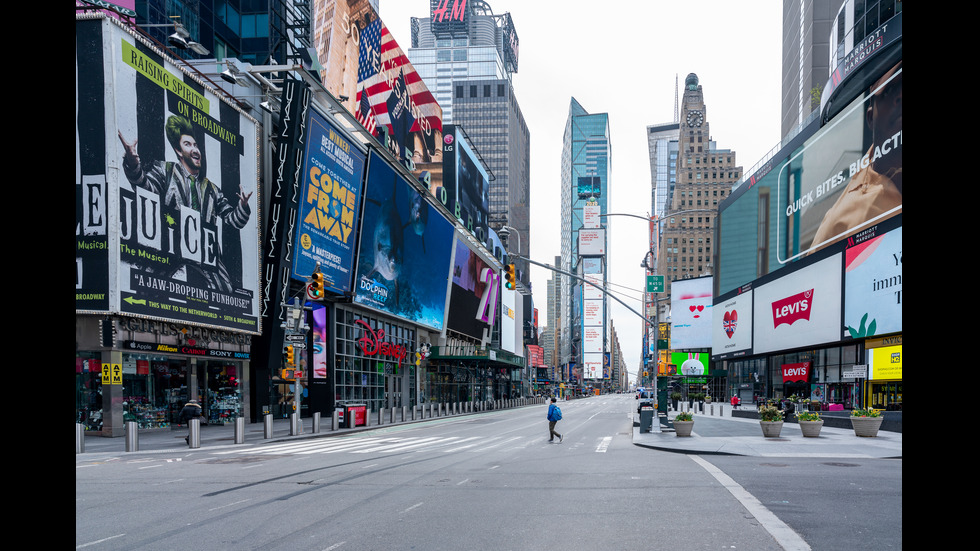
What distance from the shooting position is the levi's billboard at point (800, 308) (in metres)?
50.1

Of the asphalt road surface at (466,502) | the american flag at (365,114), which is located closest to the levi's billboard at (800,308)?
the american flag at (365,114)

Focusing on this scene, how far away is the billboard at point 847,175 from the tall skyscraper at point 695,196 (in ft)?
300

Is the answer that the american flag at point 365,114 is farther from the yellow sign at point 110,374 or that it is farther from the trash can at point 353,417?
the yellow sign at point 110,374

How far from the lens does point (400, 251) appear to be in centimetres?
5344

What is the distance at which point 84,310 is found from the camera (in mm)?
26828

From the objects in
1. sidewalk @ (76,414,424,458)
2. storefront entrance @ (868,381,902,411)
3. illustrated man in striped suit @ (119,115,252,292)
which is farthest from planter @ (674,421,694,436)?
storefront entrance @ (868,381,902,411)

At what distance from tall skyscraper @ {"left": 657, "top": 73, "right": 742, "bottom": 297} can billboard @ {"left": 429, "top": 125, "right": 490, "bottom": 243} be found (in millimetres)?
70472

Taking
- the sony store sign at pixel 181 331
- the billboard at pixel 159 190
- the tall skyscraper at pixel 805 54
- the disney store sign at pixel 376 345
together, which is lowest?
the disney store sign at pixel 376 345

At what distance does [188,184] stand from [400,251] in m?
22.9

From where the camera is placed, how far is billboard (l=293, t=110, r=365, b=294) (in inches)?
1522

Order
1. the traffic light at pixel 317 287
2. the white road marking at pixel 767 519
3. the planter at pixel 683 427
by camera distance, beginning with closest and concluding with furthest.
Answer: the white road marking at pixel 767 519 < the planter at pixel 683 427 < the traffic light at pixel 317 287

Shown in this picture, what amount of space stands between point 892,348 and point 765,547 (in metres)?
40.0
